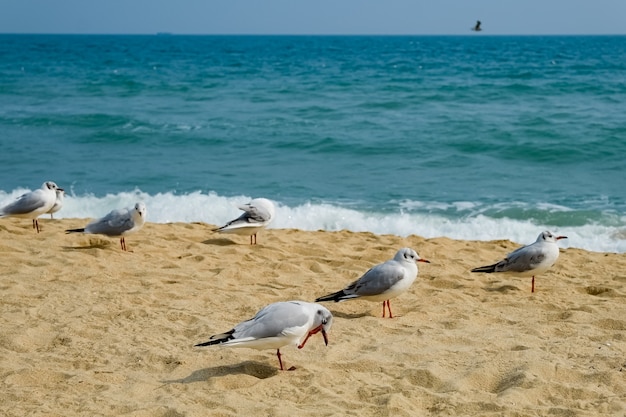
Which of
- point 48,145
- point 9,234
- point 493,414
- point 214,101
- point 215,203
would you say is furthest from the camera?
point 214,101

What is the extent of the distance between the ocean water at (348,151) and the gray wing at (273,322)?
22.0 feet

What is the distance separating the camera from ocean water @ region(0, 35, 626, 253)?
12844mm

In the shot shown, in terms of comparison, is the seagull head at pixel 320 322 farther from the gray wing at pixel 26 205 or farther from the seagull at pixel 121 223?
the gray wing at pixel 26 205

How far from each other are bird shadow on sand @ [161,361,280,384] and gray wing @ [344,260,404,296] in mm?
1454

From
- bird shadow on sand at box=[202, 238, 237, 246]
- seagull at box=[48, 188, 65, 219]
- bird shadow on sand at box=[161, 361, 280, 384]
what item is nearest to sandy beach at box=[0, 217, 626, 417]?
bird shadow on sand at box=[161, 361, 280, 384]

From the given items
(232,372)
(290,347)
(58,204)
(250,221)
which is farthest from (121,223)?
(232,372)

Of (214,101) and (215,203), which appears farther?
(214,101)

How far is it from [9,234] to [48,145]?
1097 centimetres

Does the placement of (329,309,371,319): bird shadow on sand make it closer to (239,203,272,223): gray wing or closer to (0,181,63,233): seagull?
(239,203,272,223): gray wing

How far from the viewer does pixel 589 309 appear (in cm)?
681

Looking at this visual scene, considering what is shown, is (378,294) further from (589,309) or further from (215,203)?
(215,203)

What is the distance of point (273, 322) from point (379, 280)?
5.66 ft

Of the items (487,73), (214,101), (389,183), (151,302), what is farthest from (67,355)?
(487,73)

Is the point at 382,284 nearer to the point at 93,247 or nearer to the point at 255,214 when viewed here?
the point at 255,214
